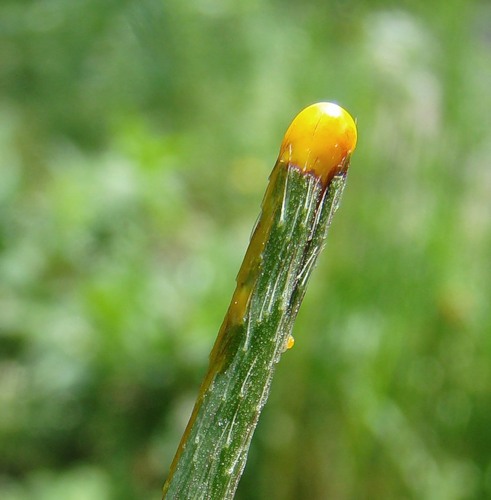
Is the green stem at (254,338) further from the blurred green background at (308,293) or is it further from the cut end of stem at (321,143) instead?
the blurred green background at (308,293)

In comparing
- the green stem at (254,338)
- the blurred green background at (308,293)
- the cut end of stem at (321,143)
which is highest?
the blurred green background at (308,293)

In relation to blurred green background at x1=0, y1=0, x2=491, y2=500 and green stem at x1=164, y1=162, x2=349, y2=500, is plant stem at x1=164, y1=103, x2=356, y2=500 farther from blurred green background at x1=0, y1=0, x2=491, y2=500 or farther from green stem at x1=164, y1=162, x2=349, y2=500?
blurred green background at x1=0, y1=0, x2=491, y2=500

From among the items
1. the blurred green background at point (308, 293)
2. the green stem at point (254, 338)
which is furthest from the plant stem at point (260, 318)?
the blurred green background at point (308, 293)

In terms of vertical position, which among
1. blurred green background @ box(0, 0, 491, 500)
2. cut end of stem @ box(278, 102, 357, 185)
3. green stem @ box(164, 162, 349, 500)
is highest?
blurred green background @ box(0, 0, 491, 500)

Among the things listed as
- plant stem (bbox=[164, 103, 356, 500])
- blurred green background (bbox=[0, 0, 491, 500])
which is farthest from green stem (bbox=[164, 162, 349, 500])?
blurred green background (bbox=[0, 0, 491, 500])

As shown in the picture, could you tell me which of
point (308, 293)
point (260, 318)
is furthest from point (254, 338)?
point (308, 293)
